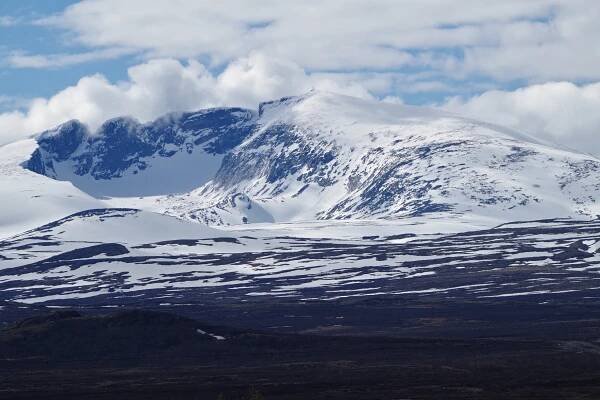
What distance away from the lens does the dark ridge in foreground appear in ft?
314

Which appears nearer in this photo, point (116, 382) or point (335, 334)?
point (116, 382)

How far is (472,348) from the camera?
121 m

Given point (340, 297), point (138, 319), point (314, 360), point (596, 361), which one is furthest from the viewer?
point (340, 297)

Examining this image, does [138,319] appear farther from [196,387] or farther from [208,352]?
[196,387]

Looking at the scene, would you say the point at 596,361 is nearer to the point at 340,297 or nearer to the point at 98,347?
the point at 98,347

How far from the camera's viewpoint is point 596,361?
108938mm

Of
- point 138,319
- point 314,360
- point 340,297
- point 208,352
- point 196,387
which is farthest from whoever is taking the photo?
point 340,297

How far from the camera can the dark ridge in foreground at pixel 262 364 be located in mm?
95750

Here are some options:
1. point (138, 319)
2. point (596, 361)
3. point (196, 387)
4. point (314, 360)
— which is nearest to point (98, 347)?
point (138, 319)

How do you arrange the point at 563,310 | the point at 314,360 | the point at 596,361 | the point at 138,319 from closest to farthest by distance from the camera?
1. the point at 596,361
2. the point at 314,360
3. the point at 138,319
4. the point at 563,310

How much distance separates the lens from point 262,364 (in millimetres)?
117375

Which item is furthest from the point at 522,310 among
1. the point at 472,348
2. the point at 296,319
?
the point at 472,348

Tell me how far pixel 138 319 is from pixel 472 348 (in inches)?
1382

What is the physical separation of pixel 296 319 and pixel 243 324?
6820 mm
